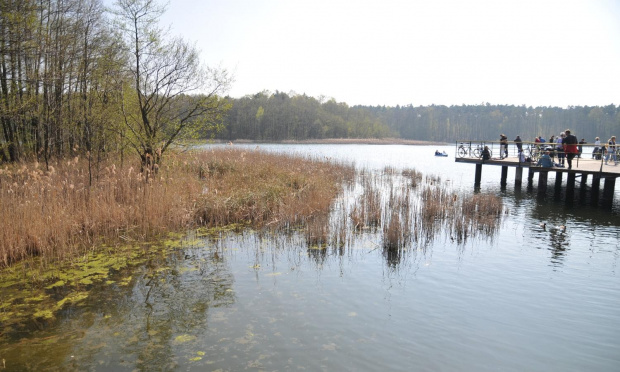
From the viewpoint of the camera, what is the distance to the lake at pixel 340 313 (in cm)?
440

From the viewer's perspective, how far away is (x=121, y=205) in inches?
377

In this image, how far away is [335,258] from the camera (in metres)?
8.16

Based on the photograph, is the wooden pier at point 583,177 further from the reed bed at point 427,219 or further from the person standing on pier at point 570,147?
the reed bed at point 427,219

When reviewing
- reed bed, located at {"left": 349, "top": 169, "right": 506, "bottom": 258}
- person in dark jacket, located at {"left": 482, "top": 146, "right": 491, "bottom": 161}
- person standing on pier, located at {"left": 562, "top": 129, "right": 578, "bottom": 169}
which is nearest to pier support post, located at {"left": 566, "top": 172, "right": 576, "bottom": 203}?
person standing on pier, located at {"left": 562, "top": 129, "right": 578, "bottom": 169}

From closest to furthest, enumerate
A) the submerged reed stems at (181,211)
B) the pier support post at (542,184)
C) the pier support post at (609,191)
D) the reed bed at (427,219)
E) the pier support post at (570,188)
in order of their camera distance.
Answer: the submerged reed stems at (181,211), the reed bed at (427,219), the pier support post at (609,191), the pier support post at (570,188), the pier support post at (542,184)

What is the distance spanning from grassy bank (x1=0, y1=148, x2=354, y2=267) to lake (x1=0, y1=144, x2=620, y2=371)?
1.40m

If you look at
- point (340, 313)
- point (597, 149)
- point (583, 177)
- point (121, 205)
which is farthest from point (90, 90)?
point (597, 149)

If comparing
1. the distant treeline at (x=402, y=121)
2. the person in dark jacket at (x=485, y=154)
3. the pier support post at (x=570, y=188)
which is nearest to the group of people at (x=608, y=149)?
the pier support post at (x=570, y=188)

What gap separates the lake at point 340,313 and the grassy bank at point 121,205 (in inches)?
55.3

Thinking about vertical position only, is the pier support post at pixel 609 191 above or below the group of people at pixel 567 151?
below

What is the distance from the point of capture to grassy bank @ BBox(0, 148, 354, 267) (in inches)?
285

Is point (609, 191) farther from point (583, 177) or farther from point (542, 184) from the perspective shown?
point (583, 177)

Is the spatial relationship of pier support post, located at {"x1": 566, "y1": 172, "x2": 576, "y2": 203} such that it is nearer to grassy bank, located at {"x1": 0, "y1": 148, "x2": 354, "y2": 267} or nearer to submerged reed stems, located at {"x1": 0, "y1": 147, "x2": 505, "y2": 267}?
submerged reed stems, located at {"x1": 0, "y1": 147, "x2": 505, "y2": 267}

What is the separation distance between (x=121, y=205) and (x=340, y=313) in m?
6.79
